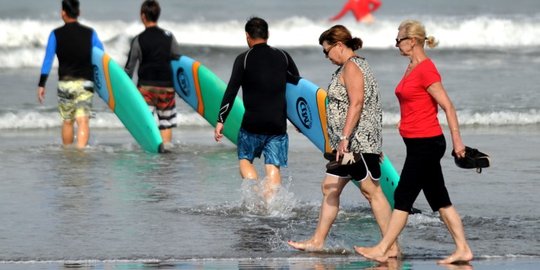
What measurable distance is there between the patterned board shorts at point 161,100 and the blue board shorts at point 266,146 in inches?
174

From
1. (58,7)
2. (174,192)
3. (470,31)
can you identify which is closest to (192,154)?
(174,192)

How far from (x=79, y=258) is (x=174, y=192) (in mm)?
2928

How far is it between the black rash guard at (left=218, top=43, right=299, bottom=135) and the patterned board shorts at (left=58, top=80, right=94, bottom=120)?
4.51m

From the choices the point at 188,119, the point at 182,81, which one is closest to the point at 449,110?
the point at 182,81

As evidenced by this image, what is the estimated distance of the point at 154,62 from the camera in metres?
13.5

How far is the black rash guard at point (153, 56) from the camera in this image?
1338 cm

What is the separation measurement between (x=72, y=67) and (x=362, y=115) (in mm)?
6300

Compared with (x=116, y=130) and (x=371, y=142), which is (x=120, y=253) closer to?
(x=371, y=142)

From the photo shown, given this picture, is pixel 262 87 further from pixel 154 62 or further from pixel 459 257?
pixel 154 62

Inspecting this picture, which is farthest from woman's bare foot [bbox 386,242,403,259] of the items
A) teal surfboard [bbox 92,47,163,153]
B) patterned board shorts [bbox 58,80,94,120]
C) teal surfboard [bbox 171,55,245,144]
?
patterned board shorts [bbox 58,80,94,120]

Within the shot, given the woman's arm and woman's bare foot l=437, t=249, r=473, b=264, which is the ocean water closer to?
woman's bare foot l=437, t=249, r=473, b=264

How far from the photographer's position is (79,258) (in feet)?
25.8

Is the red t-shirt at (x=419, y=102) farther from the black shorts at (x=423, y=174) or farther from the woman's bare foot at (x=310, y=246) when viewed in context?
the woman's bare foot at (x=310, y=246)

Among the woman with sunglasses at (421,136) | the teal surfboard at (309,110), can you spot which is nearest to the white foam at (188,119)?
the teal surfboard at (309,110)
